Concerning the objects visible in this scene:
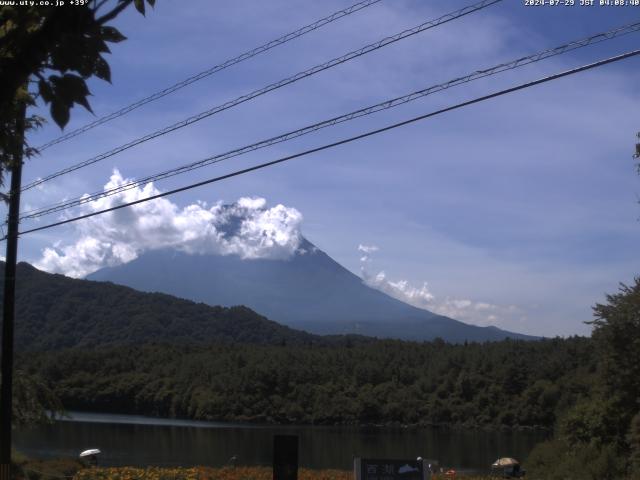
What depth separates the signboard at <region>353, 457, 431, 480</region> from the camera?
950cm

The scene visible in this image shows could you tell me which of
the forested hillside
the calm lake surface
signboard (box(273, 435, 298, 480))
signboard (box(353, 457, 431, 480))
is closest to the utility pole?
signboard (box(273, 435, 298, 480))

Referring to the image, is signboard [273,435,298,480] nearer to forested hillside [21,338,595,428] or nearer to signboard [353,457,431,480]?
signboard [353,457,431,480]

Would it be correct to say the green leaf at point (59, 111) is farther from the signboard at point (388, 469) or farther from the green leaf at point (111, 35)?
the signboard at point (388, 469)

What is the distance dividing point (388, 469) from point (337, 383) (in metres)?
73.3

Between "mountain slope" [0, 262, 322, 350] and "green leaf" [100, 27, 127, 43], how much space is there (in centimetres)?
13280

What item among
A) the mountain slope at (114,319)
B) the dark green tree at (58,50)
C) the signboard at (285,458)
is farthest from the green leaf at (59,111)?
the mountain slope at (114,319)

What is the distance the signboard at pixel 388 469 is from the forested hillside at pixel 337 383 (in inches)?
2475

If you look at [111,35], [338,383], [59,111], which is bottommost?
[338,383]

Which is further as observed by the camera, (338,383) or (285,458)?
(338,383)

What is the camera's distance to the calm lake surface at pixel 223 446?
34.3 meters

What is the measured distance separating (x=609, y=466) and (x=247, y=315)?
152810 mm

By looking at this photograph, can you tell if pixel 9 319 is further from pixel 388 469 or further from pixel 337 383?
pixel 337 383

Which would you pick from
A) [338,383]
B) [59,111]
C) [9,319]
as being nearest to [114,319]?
[338,383]

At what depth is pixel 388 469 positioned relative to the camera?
9.67 meters
